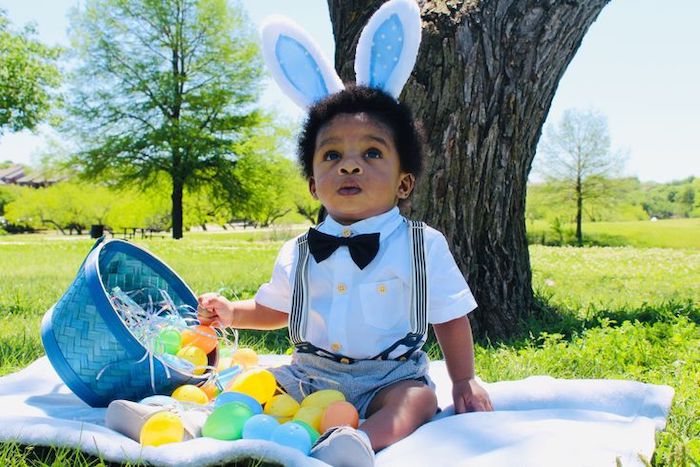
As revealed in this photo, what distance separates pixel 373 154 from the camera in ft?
7.45

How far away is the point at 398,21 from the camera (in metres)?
2.52

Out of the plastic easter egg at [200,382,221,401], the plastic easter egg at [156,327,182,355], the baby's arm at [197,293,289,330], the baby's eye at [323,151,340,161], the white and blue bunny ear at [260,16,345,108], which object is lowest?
the plastic easter egg at [200,382,221,401]

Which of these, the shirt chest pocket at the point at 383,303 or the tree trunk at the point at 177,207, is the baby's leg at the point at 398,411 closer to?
the shirt chest pocket at the point at 383,303

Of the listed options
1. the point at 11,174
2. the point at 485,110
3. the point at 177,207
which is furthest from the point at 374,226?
the point at 11,174

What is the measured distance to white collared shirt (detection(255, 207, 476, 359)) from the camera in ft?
7.34

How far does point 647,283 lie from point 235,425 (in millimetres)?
6408

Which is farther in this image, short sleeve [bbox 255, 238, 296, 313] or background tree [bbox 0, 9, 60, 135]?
background tree [bbox 0, 9, 60, 135]

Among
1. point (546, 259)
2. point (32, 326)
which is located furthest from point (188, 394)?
point (546, 259)

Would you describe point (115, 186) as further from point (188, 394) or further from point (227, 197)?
point (188, 394)

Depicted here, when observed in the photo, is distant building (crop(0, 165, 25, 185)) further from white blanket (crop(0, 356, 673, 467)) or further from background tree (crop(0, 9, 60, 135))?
white blanket (crop(0, 356, 673, 467))

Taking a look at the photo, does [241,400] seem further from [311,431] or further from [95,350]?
[95,350]

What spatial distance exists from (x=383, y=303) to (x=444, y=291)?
8.5 inches

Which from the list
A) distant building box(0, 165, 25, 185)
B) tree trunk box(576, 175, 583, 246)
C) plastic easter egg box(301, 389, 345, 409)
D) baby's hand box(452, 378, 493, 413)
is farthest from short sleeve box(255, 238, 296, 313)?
distant building box(0, 165, 25, 185)

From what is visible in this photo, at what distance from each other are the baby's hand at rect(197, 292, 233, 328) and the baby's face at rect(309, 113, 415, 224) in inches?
22.5
